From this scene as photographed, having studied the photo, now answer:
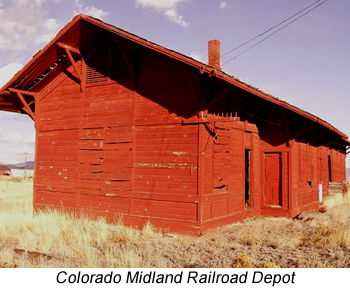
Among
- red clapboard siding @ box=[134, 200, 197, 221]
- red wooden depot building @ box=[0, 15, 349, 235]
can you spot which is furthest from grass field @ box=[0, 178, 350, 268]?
red wooden depot building @ box=[0, 15, 349, 235]

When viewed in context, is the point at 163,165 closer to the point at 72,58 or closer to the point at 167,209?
the point at 167,209

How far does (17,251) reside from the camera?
7164mm

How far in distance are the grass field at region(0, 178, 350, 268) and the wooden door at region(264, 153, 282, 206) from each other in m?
1.76

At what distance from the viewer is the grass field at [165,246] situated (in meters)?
6.27

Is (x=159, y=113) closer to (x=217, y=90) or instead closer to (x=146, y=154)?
(x=146, y=154)

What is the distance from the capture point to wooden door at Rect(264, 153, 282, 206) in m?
12.3

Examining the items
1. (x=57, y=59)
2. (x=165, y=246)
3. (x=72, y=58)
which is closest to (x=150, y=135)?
(x=165, y=246)

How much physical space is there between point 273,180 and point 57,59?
907cm

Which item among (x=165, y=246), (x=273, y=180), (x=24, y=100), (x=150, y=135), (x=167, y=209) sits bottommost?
(x=165, y=246)

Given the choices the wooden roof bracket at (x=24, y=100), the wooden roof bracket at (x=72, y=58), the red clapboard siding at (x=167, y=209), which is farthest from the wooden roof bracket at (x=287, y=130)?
the wooden roof bracket at (x=24, y=100)

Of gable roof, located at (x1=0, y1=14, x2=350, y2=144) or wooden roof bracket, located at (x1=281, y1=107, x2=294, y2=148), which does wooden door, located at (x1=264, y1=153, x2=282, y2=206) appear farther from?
gable roof, located at (x1=0, y1=14, x2=350, y2=144)

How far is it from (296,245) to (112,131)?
247 inches

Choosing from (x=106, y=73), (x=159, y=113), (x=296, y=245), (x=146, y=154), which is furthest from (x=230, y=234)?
(x=106, y=73)

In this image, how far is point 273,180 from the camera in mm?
12445
